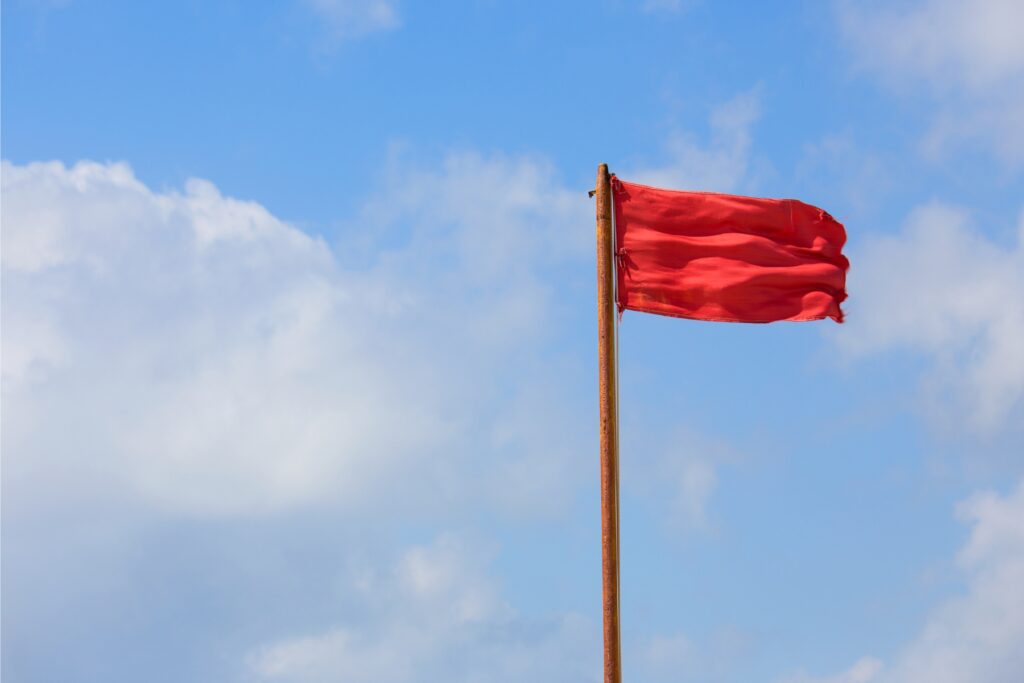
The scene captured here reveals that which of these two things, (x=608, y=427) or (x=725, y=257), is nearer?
(x=608, y=427)

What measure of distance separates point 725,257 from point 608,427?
3.78 meters

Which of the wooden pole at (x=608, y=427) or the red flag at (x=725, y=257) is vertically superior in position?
the red flag at (x=725, y=257)

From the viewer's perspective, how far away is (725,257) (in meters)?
20.0

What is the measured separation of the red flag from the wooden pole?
0.97ft

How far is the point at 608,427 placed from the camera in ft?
59.3

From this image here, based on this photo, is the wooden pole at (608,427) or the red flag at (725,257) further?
the red flag at (725,257)

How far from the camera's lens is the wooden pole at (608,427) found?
17.4 meters

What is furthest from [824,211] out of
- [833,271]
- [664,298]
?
[664,298]

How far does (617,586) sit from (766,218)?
266 inches

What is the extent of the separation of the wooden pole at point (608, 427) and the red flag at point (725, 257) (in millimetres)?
295

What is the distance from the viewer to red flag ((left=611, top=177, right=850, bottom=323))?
19297mm

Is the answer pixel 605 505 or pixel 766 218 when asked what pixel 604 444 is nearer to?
pixel 605 505

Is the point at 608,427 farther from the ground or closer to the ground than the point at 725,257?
closer to the ground

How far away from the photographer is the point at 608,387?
1814cm
